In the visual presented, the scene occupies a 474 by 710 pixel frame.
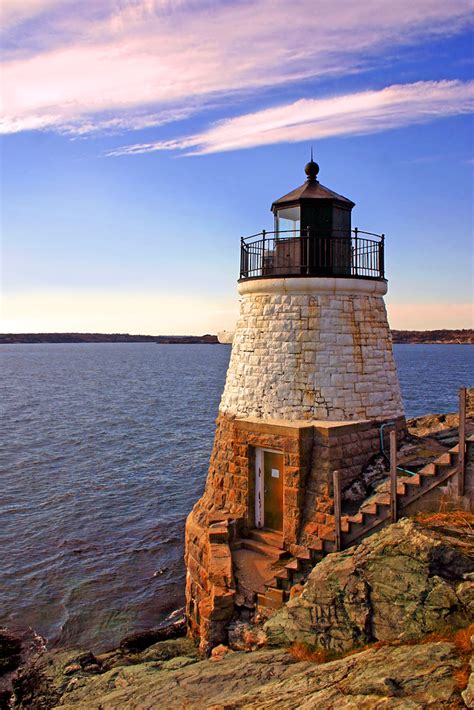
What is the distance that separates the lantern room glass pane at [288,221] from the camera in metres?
11.8

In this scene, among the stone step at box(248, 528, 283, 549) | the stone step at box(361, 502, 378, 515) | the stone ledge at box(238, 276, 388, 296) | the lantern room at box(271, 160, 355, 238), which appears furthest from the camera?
the lantern room at box(271, 160, 355, 238)

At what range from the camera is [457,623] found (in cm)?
661

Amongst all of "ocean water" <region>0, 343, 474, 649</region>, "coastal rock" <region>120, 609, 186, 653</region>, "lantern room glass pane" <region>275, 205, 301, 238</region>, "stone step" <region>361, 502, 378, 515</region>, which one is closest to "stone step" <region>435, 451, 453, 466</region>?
"stone step" <region>361, 502, 378, 515</region>

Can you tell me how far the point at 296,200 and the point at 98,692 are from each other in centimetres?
1001

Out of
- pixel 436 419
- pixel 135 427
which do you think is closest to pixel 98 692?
pixel 436 419

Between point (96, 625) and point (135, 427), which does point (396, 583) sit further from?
point (135, 427)

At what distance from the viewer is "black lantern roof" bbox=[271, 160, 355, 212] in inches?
456

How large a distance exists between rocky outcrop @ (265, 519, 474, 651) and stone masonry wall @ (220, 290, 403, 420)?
336 cm

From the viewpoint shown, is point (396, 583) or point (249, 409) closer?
point (396, 583)

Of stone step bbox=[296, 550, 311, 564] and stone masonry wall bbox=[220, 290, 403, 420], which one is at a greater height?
stone masonry wall bbox=[220, 290, 403, 420]

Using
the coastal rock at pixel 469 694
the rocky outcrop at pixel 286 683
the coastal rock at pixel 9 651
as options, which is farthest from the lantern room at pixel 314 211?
the coastal rock at pixel 9 651

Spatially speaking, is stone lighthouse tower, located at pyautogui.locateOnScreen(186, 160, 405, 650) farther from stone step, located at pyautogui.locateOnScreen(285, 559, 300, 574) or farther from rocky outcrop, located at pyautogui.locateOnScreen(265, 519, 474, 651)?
rocky outcrop, located at pyautogui.locateOnScreen(265, 519, 474, 651)

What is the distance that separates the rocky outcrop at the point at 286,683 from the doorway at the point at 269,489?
9.40 ft

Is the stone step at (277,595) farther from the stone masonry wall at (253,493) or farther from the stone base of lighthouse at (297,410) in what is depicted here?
the stone base of lighthouse at (297,410)
